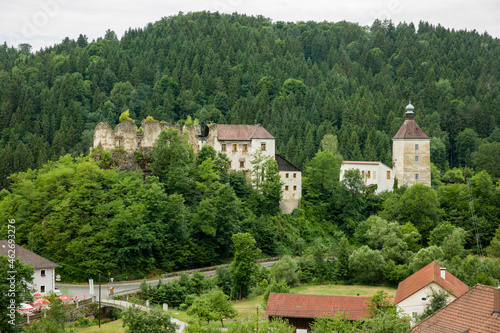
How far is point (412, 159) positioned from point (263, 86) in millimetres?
59124

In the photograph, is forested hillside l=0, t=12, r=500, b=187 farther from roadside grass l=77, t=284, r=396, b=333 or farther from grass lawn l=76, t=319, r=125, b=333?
grass lawn l=76, t=319, r=125, b=333

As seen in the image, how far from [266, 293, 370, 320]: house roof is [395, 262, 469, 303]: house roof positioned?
334cm

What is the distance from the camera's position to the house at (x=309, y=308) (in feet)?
143

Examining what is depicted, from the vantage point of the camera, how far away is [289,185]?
73938 mm

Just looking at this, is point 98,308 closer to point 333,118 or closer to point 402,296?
point 402,296

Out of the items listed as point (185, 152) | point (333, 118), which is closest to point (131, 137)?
point (185, 152)

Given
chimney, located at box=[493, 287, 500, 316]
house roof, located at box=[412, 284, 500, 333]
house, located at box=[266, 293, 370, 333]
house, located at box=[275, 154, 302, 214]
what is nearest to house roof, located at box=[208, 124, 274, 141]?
house, located at box=[275, 154, 302, 214]

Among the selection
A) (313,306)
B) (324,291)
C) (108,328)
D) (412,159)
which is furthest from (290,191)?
(108,328)

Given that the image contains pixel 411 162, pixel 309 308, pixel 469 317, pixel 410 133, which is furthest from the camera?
pixel 410 133

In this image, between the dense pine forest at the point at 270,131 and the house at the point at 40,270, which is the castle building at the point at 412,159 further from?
the house at the point at 40,270

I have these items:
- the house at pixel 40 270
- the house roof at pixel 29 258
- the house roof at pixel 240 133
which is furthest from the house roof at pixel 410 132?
the house roof at pixel 29 258

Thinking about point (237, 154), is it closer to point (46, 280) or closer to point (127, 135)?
point (127, 135)

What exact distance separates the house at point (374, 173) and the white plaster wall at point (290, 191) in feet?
26.4

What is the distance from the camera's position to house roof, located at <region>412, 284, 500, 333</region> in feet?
83.8
